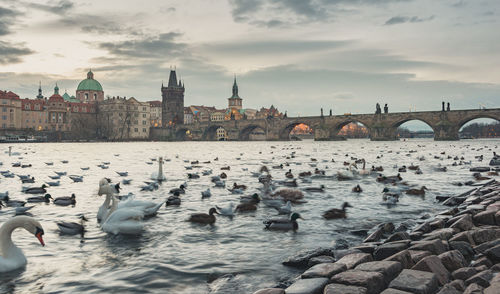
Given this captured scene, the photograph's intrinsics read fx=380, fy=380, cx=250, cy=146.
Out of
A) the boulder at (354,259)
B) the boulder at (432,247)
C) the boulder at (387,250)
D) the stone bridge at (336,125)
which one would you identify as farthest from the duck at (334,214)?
the stone bridge at (336,125)

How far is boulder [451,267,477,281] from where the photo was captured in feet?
14.2

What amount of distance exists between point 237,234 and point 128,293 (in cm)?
308

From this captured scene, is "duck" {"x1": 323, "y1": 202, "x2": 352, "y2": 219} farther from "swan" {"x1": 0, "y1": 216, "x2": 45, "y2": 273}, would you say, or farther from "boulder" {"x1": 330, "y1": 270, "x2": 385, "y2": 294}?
"swan" {"x1": 0, "y1": 216, "x2": 45, "y2": 273}

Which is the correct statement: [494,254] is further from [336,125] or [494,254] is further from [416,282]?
[336,125]

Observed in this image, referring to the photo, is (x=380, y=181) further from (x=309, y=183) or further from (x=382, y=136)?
(x=382, y=136)

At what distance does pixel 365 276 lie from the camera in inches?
161

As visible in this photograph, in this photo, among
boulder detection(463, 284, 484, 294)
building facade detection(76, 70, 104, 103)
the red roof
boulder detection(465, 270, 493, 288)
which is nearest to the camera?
boulder detection(463, 284, 484, 294)

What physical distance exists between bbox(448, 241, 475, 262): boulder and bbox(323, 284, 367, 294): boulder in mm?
2407

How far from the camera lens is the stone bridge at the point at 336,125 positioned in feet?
272

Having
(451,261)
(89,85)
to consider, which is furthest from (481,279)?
(89,85)

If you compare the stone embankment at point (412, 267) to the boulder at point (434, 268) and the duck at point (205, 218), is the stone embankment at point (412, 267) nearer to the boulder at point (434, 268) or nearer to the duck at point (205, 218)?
the boulder at point (434, 268)

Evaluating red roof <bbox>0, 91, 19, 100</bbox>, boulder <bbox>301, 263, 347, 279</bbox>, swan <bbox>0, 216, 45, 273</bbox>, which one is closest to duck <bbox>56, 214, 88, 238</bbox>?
swan <bbox>0, 216, 45, 273</bbox>

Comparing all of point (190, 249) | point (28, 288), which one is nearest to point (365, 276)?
point (190, 249)

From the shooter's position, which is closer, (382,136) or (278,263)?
(278,263)
